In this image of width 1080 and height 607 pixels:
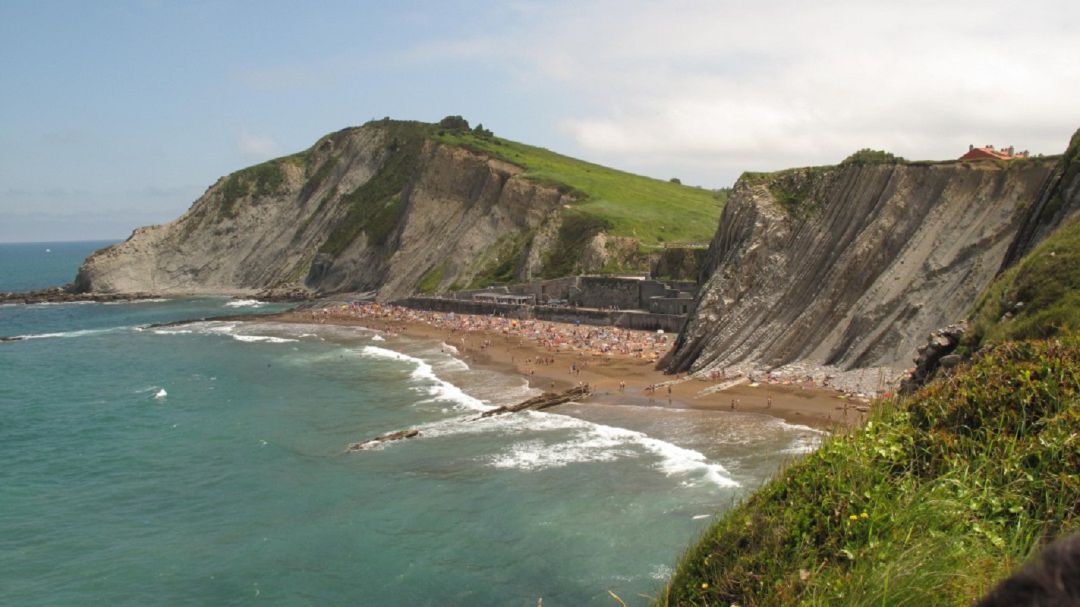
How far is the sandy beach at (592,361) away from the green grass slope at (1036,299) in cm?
483

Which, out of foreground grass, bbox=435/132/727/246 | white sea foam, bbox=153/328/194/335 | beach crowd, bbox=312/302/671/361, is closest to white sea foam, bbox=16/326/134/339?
white sea foam, bbox=153/328/194/335

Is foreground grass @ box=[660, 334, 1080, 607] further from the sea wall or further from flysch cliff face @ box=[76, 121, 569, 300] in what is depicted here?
flysch cliff face @ box=[76, 121, 569, 300]

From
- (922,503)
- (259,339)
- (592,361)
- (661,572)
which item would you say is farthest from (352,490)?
(259,339)

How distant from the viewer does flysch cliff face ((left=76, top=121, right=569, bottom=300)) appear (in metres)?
98.4

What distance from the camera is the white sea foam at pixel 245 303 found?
105 metres

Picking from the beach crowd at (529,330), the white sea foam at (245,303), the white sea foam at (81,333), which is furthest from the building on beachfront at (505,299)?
the white sea foam at (245,303)

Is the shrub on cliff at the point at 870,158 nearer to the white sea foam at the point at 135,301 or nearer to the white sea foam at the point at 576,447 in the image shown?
the white sea foam at the point at 576,447

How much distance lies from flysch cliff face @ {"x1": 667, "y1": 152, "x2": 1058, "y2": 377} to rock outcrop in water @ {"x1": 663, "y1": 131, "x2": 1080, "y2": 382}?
0.21 ft

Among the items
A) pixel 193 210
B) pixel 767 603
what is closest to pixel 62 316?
pixel 193 210

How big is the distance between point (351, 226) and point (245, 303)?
1934 cm

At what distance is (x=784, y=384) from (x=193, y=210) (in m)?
122

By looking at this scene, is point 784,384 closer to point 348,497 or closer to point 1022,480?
point 348,497

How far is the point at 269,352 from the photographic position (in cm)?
6531

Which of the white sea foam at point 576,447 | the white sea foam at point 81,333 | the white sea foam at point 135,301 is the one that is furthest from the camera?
the white sea foam at point 135,301
